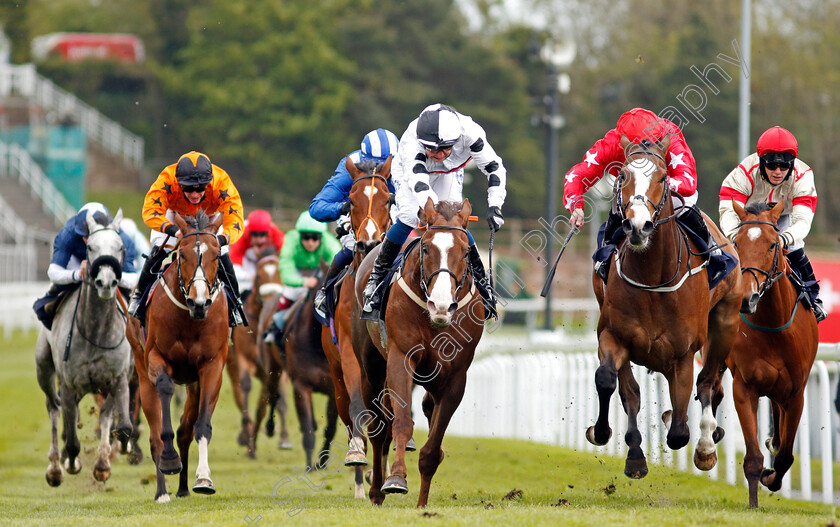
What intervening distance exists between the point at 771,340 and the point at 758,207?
97 cm

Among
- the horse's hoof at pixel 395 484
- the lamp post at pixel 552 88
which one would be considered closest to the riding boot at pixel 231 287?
the horse's hoof at pixel 395 484

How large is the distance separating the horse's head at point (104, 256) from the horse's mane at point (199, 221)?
110 cm

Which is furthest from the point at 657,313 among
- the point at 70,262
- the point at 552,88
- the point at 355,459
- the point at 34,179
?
the point at 34,179

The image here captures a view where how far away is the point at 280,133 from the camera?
38.7 m

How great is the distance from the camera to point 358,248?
841 centimetres

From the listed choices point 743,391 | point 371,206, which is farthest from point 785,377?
point 371,206

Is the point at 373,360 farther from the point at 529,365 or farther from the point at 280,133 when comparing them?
the point at 280,133

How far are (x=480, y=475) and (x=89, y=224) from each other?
4.13 m

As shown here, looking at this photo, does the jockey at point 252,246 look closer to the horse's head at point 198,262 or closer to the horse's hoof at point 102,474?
the horse's hoof at point 102,474

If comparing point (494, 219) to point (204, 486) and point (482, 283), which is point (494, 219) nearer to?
point (482, 283)

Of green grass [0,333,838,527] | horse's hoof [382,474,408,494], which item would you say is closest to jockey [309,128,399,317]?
green grass [0,333,838,527]

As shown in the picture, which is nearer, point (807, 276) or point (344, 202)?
point (807, 276)

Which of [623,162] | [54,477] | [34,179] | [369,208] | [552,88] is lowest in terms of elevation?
[54,477]

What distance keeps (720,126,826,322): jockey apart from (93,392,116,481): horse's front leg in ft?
17.0
